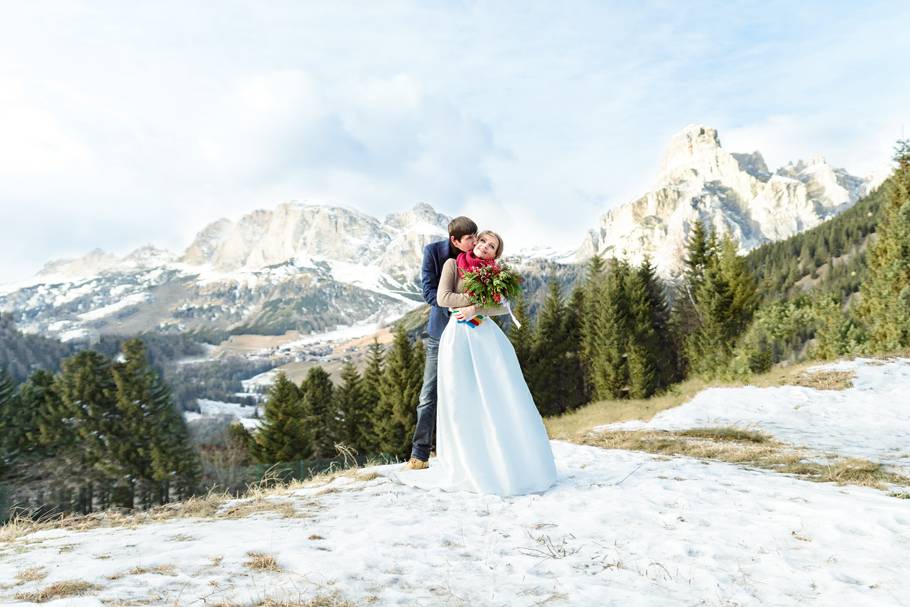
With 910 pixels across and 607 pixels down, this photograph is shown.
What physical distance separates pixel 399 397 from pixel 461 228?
46.4 metres

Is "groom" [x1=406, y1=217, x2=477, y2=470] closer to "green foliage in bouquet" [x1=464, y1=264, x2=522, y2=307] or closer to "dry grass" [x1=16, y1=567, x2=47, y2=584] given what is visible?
"green foliage in bouquet" [x1=464, y1=264, x2=522, y2=307]

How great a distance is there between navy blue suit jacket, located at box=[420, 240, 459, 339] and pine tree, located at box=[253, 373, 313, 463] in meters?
49.5

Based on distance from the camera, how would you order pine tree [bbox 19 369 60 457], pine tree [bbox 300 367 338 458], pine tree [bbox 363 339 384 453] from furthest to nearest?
1. pine tree [bbox 300 367 338 458]
2. pine tree [bbox 363 339 384 453]
3. pine tree [bbox 19 369 60 457]

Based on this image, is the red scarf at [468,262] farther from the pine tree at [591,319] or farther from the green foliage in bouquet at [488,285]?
the pine tree at [591,319]

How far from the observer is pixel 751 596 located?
3518 mm

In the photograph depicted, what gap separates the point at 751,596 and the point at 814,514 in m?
2.03

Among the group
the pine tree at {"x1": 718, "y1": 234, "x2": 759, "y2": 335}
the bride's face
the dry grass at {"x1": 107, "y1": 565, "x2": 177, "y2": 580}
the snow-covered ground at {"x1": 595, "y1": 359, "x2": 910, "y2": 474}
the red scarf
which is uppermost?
the pine tree at {"x1": 718, "y1": 234, "x2": 759, "y2": 335}

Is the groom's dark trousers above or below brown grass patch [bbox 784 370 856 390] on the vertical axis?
above

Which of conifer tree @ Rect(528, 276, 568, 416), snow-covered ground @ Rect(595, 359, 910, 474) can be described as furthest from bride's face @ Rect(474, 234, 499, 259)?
conifer tree @ Rect(528, 276, 568, 416)

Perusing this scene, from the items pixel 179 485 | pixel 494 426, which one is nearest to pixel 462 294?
pixel 494 426

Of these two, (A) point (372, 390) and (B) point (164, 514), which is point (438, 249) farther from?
(A) point (372, 390)

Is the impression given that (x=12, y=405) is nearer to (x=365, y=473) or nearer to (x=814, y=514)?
(x=365, y=473)

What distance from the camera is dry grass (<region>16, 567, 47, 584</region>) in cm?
353

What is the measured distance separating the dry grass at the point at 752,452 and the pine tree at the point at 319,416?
47444 millimetres
